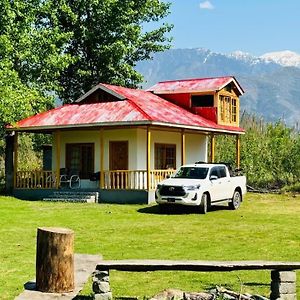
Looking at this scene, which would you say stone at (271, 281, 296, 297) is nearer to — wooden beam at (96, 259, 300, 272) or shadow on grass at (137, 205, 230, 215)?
wooden beam at (96, 259, 300, 272)

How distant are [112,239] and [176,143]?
1725 centimetres

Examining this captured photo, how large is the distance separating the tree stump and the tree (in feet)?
98.6

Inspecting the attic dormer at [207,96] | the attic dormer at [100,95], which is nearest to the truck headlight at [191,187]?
the attic dormer at [100,95]

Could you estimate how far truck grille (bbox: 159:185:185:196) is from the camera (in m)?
21.3

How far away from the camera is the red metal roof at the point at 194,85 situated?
32.8 metres

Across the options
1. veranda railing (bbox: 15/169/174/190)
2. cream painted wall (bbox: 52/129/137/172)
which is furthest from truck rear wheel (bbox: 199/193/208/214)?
cream painted wall (bbox: 52/129/137/172)

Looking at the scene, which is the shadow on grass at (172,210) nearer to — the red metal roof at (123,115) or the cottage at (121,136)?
the cottage at (121,136)

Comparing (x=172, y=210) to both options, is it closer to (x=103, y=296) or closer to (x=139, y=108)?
(x=139, y=108)

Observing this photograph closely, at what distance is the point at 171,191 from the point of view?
21484 mm

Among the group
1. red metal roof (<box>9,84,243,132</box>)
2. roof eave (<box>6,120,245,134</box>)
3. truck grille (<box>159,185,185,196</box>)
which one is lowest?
truck grille (<box>159,185,185,196</box>)

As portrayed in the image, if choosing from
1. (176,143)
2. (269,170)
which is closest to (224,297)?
(176,143)

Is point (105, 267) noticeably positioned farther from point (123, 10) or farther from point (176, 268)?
point (123, 10)

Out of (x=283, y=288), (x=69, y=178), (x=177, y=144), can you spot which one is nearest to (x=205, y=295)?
(x=283, y=288)

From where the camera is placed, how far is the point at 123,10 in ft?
124
